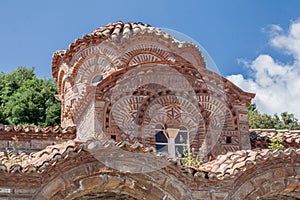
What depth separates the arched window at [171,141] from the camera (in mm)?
10211

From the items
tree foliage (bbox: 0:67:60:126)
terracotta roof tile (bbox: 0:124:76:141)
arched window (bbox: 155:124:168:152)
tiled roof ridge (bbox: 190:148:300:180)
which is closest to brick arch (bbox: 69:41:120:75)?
terracotta roof tile (bbox: 0:124:76:141)

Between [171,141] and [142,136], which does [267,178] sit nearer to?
[171,141]

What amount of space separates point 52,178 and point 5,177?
63 centimetres

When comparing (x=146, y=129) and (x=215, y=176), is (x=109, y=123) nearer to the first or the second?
(x=146, y=129)

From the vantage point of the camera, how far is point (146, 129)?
10.1 metres

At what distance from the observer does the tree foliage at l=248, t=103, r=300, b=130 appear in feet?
92.4

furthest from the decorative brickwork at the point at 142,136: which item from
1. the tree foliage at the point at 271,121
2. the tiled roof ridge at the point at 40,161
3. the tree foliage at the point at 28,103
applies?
the tree foliage at the point at 271,121

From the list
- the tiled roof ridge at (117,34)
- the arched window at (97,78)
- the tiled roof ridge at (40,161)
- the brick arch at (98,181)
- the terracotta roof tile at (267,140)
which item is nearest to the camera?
the tiled roof ridge at (40,161)

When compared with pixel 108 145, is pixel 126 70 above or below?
above

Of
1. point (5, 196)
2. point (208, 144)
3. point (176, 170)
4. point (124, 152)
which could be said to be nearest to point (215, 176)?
point (176, 170)

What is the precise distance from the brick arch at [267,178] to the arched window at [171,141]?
2520mm

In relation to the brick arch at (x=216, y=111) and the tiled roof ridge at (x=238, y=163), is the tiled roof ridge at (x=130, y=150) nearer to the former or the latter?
the tiled roof ridge at (x=238, y=163)

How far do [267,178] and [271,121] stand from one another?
71.5 ft

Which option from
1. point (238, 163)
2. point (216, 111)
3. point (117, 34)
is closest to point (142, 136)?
point (216, 111)
